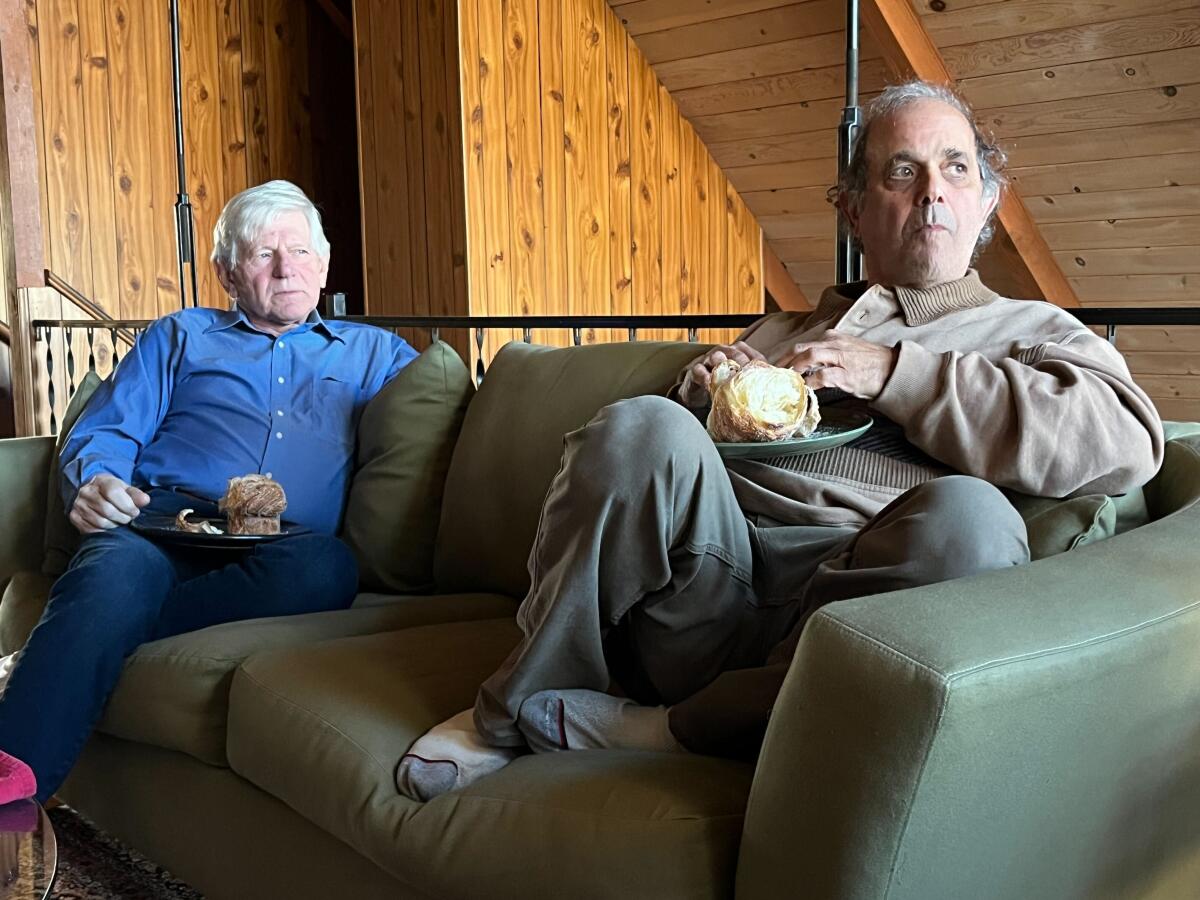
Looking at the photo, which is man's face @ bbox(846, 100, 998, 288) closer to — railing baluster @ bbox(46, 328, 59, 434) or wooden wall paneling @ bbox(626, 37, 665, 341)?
wooden wall paneling @ bbox(626, 37, 665, 341)

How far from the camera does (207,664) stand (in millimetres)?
1755

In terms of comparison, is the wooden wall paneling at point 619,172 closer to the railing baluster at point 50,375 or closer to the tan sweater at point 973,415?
the railing baluster at point 50,375

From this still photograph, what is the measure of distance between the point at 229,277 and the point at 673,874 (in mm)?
1704

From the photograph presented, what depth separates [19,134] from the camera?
4.16m

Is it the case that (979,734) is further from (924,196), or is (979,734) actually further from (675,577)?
(924,196)

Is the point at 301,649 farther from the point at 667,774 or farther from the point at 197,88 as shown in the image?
the point at 197,88

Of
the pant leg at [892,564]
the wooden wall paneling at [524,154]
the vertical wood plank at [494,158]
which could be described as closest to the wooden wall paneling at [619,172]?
the wooden wall paneling at [524,154]

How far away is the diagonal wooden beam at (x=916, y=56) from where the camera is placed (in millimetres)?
3748

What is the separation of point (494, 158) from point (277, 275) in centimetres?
225

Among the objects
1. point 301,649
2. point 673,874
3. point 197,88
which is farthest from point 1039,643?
point 197,88

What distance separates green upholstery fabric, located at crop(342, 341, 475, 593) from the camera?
7.30 ft

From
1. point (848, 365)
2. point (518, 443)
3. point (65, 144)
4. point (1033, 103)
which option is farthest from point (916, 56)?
point (65, 144)

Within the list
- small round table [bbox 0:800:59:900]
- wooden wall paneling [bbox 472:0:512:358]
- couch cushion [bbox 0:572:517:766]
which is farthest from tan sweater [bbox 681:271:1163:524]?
wooden wall paneling [bbox 472:0:512:358]

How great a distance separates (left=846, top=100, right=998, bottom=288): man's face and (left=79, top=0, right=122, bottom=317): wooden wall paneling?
4.09m
